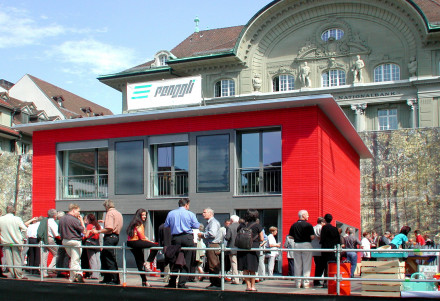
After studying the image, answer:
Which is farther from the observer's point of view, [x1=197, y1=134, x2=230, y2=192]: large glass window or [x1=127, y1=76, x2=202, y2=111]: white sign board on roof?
[x1=127, y1=76, x2=202, y2=111]: white sign board on roof

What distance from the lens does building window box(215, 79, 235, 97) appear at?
151ft

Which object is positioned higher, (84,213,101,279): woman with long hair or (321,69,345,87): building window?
(321,69,345,87): building window

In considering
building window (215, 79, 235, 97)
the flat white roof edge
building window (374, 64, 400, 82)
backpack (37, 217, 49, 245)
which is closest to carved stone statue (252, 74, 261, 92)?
building window (215, 79, 235, 97)

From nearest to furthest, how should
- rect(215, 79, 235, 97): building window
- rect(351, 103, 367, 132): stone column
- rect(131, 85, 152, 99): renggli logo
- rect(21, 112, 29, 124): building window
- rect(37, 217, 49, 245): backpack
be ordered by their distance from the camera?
1. rect(37, 217, 49, 245): backpack
2. rect(131, 85, 152, 99): renggli logo
3. rect(351, 103, 367, 132): stone column
4. rect(215, 79, 235, 97): building window
5. rect(21, 112, 29, 124): building window

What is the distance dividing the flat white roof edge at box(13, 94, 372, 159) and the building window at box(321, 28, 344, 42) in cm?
2259

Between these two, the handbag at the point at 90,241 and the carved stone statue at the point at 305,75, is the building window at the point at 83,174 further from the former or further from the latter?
the carved stone statue at the point at 305,75

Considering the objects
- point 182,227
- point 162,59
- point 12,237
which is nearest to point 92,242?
point 12,237

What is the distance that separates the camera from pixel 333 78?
43469 mm

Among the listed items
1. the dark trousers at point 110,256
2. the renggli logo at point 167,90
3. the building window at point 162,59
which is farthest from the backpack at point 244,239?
the building window at point 162,59

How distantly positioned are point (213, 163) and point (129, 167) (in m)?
3.05

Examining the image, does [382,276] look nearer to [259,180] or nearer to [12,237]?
[259,180]

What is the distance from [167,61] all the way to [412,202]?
23.5m

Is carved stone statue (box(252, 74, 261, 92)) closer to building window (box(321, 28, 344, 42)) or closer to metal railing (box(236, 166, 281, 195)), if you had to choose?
building window (box(321, 28, 344, 42))

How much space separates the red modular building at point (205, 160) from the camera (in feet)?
59.3
